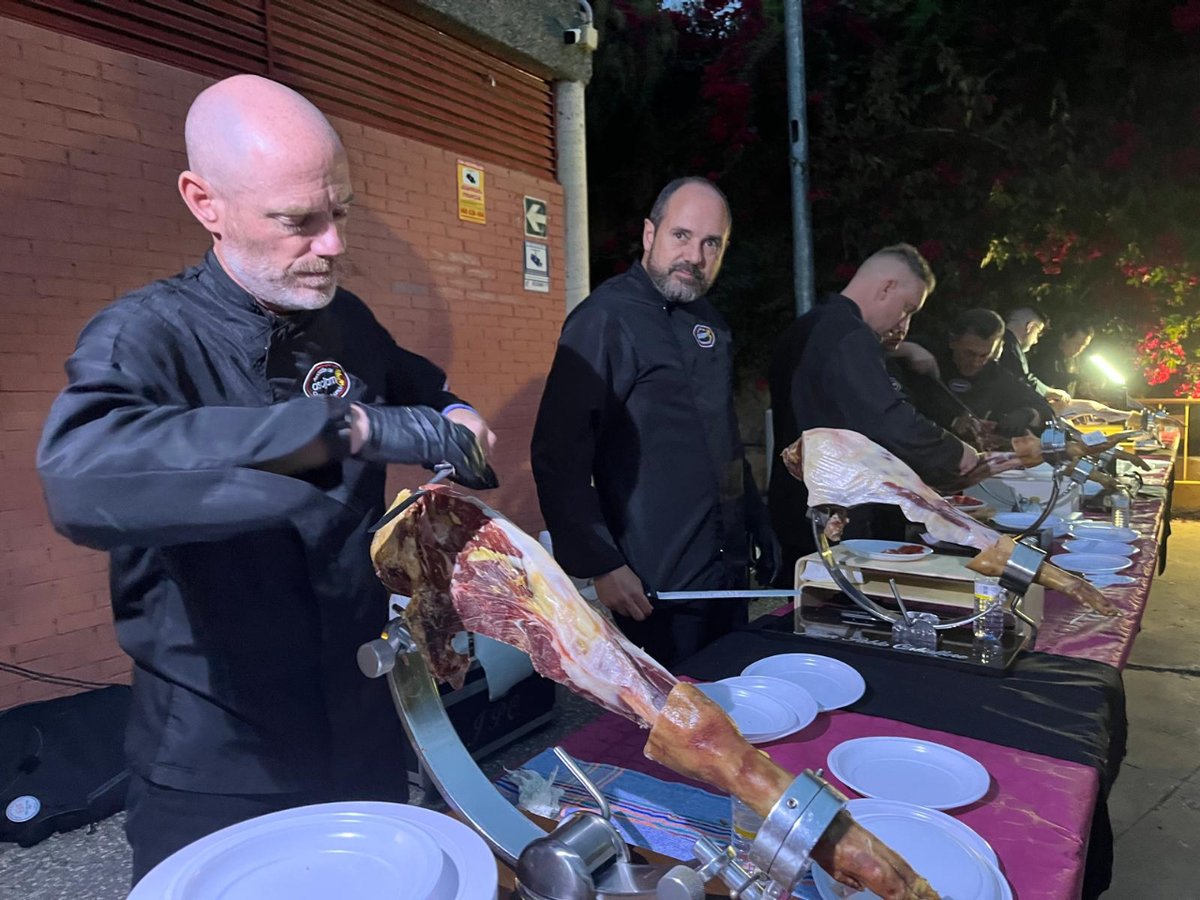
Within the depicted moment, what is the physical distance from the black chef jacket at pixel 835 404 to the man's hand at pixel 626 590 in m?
0.90

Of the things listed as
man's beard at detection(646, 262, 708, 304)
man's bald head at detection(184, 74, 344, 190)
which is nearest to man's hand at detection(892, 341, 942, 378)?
man's beard at detection(646, 262, 708, 304)

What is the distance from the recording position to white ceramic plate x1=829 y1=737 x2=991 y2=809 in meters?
1.33

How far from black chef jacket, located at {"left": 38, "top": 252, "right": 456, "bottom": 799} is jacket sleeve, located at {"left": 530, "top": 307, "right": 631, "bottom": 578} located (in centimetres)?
86

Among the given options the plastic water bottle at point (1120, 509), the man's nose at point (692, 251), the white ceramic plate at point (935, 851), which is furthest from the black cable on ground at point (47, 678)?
the plastic water bottle at point (1120, 509)

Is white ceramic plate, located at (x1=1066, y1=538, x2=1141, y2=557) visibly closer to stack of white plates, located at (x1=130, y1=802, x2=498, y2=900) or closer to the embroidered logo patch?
the embroidered logo patch

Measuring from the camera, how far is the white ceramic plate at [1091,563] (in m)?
2.74

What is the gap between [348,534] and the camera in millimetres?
1412

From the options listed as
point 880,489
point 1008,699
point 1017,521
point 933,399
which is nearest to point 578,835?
point 1008,699

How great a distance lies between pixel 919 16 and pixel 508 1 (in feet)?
13.7

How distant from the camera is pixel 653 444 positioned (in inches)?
99.8

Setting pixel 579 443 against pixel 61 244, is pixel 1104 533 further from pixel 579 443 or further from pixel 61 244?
pixel 61 244

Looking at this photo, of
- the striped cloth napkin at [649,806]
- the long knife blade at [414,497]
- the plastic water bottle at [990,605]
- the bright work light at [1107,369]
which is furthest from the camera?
the bright work light at [1107,369]

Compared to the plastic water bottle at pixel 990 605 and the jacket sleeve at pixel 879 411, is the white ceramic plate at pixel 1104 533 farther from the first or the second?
the plastic water bottle at pixel 990 605

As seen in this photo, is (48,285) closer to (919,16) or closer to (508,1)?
(508,1)
